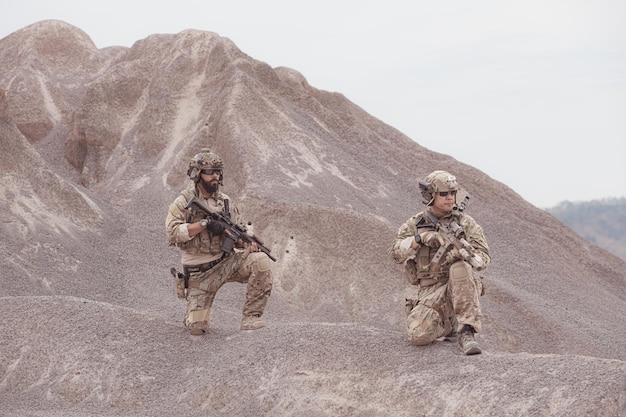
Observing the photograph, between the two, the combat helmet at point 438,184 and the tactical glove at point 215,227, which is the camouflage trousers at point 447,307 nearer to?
the combat helmet at point 438,184

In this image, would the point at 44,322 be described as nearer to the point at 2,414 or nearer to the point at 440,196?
the point at 2,414

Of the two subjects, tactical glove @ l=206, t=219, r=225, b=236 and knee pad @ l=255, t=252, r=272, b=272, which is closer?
tactical glove @ l=206, t=219, r=225, b=236

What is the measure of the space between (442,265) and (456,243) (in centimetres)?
41

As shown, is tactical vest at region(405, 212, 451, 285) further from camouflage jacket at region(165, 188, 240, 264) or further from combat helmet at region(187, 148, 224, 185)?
combat helmet at region(187, 148, 224, 185)

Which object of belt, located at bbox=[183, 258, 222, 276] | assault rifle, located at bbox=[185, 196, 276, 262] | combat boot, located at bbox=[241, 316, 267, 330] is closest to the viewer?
assault rifle, located at bbox=[185, 196, 276, 262]

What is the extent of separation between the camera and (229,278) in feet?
46.0

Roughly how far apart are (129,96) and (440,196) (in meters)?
24.6

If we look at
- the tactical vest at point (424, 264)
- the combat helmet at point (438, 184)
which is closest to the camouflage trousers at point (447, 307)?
the tactical vest at point (424, 264)

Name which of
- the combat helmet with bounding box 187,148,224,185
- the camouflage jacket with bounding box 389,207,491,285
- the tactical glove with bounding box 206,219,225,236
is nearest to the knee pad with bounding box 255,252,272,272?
the tactical glove with bounding box 206,219,225,236

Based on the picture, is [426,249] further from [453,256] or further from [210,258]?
[210,258]

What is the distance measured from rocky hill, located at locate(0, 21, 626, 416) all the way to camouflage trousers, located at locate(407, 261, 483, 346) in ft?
0.91

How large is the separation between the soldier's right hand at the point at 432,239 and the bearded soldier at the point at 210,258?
125 inches

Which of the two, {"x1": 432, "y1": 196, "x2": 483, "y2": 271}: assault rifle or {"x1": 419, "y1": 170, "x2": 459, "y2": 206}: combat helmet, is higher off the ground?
{"x1": 419, "y1": 170, "x2": 459, "y2": 206}: combat helmet

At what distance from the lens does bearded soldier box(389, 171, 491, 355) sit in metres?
11.4
